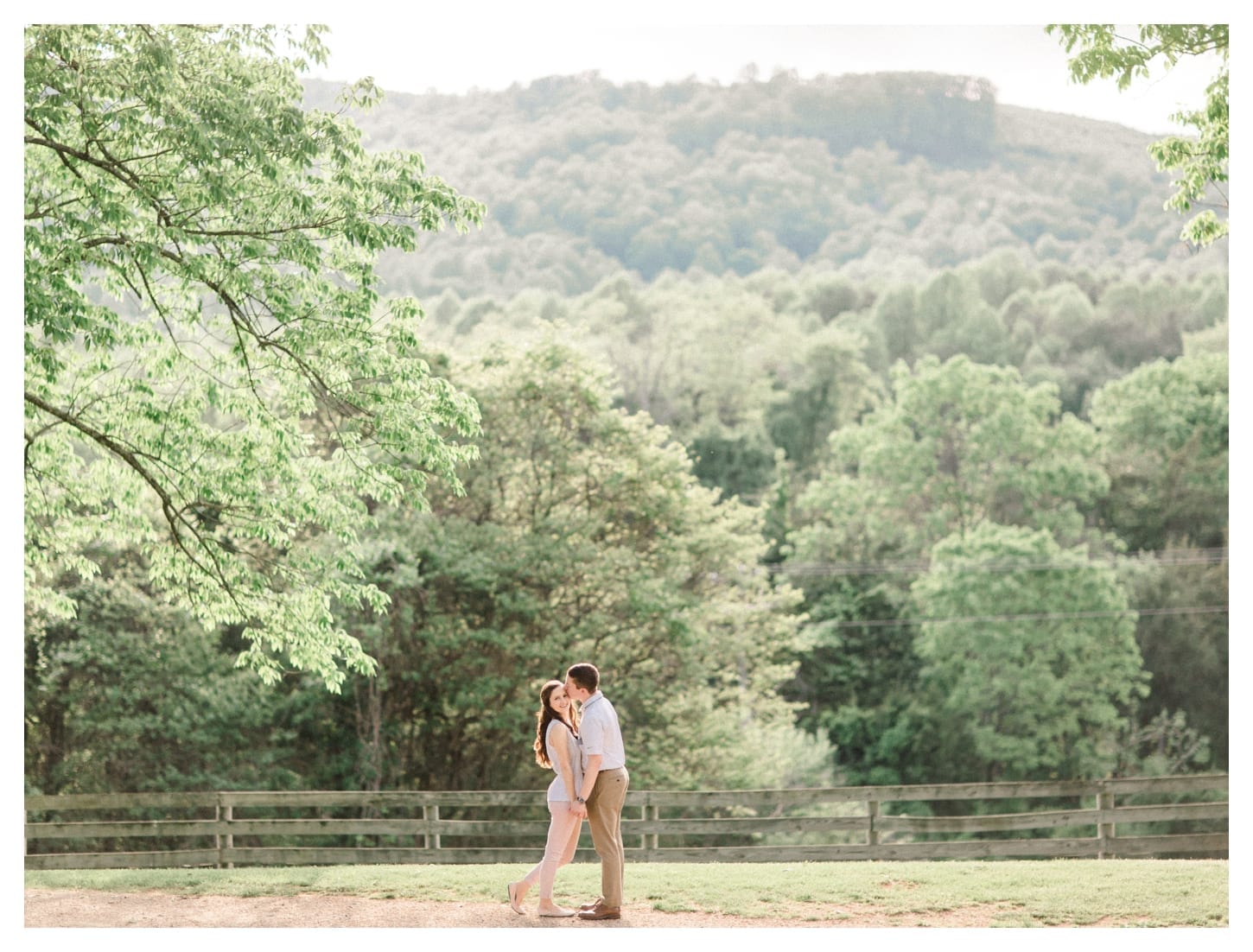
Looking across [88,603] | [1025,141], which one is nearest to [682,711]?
[88,603]

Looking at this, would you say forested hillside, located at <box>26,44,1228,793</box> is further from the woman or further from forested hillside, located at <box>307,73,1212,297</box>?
the woman

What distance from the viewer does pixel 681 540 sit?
672 inches

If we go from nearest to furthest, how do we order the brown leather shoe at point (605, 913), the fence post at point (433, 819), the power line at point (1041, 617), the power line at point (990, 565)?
1. the brown leather shoe at point (605, 913)
2. the fence post at point (433, 819)
3. the power line at point (1041, 617)
4. the power line at point (990, 565)

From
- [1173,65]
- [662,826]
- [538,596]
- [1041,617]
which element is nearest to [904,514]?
[1041,617]

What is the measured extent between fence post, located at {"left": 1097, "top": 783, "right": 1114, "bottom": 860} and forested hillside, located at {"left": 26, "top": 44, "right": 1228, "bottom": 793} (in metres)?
5.90

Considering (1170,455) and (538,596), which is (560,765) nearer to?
(538,596)

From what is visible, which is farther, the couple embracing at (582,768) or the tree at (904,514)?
the tree at (904,514)

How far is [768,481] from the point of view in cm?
3506

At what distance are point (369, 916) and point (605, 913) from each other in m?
1.82

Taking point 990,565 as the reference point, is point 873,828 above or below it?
below

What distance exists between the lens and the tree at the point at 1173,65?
791cm

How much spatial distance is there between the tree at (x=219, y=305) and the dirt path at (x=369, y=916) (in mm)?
1470

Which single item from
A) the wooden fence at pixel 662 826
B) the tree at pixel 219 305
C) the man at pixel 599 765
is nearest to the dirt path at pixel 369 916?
the man at pixel 599 765

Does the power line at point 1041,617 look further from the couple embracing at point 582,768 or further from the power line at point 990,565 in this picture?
the couple embracing at point 582,768
